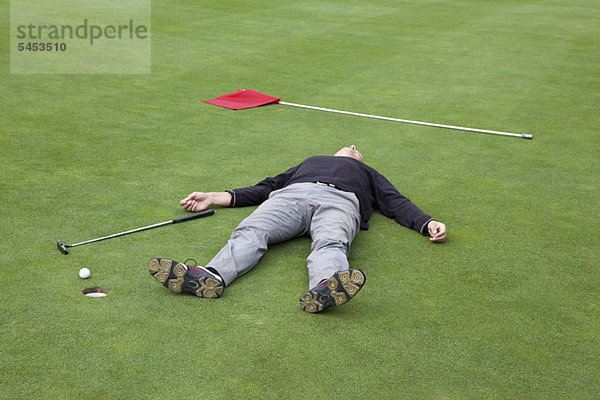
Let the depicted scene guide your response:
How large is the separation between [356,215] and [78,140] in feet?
8.95

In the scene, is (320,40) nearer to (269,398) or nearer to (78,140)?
(78,140)

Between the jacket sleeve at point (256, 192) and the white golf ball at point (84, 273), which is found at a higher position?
the jacket sleeve at point (256, 192)

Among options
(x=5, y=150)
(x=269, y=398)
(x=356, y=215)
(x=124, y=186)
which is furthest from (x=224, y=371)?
(x=5, y=150)

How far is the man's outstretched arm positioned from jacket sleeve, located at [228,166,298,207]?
0.05m

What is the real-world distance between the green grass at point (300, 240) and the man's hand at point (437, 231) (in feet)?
0.28

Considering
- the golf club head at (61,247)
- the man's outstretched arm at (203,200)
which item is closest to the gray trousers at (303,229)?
the man's outstretched arm at (203,200)

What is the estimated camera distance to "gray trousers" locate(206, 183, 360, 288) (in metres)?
3.37

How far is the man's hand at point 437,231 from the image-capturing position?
12.7 ft

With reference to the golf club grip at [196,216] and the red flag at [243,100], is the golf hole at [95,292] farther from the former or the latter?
the red flag at [243,100]

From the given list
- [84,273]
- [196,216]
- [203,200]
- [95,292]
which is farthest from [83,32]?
[95,292]

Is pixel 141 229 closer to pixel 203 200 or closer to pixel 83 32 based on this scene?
pixel 203 200

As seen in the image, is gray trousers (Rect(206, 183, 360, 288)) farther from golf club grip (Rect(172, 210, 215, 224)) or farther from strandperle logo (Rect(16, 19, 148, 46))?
strandperle logo (Rect(16, 19, 148, 46))

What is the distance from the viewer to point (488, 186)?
485 centimetres

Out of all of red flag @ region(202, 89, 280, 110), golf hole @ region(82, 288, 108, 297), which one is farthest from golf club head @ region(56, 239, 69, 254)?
red flag @ region(202, 89, 280, 110)
